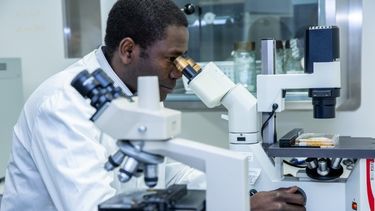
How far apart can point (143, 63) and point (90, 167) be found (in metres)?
0.40

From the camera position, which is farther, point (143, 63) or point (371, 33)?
point (371, 33)

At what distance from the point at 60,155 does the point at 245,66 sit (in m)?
1.23

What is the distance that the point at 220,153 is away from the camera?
75 cm

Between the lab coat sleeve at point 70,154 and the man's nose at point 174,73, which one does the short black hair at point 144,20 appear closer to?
the man's nose at point 174,73

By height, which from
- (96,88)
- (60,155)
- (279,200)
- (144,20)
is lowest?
(279,200)

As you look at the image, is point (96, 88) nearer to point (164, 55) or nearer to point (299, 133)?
point (164, 55)

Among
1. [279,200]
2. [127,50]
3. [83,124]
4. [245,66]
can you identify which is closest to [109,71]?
[127,50]

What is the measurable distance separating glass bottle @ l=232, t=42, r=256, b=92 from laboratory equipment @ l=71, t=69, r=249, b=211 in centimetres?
135

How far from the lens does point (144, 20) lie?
129cm

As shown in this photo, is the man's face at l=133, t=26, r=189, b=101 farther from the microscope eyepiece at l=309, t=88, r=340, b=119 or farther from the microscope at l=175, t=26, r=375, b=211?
the microscope eyepiece at l=309, t=88, r=340, b=119

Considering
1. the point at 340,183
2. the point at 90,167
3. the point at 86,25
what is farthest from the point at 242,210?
the point at 86,25

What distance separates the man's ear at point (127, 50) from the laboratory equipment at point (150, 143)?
1.84 ft

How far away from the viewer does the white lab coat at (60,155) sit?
998 millimetres

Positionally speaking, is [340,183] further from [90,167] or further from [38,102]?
[38,102]
